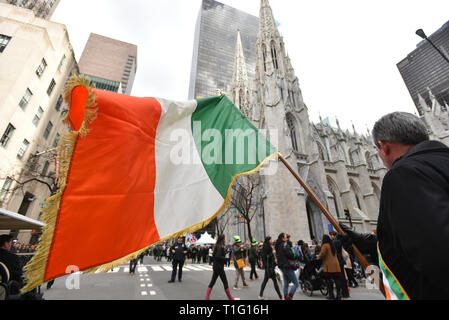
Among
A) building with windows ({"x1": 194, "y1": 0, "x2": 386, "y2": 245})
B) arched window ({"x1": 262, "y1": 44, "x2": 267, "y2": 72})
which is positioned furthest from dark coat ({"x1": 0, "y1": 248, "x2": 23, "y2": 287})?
arched window ({"x1": 262, "y1": 44, "x2": 267, "y2": 72})

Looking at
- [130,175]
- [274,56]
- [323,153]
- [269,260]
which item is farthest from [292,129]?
[130,175]

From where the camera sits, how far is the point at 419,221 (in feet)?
2.95

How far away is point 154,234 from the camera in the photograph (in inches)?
101

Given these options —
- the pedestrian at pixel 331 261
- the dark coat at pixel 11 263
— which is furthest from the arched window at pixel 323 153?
the dark coat at pixel 11 263

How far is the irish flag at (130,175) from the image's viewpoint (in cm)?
204

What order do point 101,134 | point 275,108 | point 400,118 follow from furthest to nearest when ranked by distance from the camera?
point 275,108 < point 101,134 < point 400,118

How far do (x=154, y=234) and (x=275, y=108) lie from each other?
78.0ft

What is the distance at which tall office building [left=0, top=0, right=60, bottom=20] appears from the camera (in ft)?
107

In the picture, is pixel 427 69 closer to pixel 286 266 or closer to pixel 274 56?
pixel 274 56

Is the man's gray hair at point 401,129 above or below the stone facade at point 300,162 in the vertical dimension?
below

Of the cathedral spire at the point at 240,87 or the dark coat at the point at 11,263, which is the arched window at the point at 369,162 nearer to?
the cathedral spire at the point at 240,87

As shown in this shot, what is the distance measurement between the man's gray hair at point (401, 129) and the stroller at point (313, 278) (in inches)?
290

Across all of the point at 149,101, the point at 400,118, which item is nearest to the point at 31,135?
the point at 149,101
